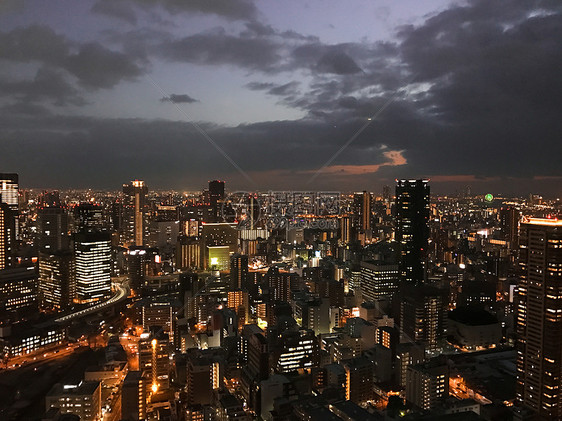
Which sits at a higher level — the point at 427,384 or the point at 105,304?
the point at 427,384

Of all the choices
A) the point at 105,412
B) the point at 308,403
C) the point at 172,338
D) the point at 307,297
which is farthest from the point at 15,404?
the point at 307,297

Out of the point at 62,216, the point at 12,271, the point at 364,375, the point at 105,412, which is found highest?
the point at 62,216

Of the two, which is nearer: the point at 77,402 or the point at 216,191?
the point at 77,402

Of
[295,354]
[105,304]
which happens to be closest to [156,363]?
[295,354]

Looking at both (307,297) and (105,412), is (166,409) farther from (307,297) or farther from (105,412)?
(307,297)

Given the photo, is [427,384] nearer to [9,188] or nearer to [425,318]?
[425,318]

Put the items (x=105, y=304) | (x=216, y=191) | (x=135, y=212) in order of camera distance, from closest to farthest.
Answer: (x=105, y=304)
(x=135, y=212)
(x=216, y=191)
